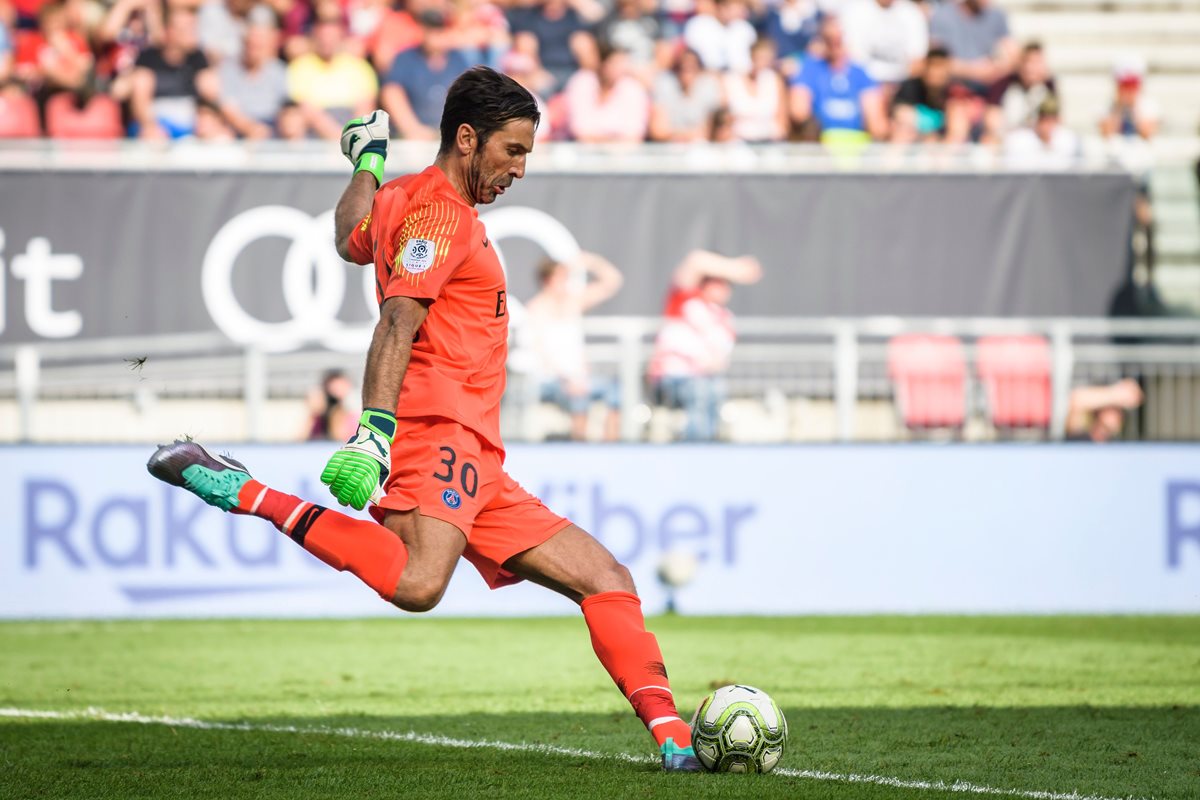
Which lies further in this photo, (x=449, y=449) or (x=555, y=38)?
(x=555, y=38)

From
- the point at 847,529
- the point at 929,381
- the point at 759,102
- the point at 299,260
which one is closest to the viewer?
the point at 847,529

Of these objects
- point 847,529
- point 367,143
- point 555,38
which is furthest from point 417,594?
point 555,38

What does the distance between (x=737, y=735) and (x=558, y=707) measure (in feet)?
7.23

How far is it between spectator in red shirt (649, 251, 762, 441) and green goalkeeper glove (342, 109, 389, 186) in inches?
257

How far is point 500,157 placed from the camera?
5664 millimetres

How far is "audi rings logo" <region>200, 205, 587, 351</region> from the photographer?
14.0 meters

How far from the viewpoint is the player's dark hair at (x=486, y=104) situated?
18.5ft

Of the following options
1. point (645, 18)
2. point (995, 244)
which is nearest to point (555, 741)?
point (995, 244)

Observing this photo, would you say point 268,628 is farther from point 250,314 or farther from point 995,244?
point 995,244

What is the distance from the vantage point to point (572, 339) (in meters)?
12.9

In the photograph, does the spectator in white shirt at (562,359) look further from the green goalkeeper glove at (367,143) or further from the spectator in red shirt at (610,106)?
the green goalkeeper glove at (367,143)

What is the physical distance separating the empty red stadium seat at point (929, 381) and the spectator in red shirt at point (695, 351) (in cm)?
130

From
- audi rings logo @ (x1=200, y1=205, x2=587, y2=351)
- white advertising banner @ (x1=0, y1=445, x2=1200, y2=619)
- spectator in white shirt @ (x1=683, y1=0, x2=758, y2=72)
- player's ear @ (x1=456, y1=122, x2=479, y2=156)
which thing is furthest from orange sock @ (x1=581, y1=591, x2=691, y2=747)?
spectator in white shirt @ (x1=683, y1=0, x2=758, y2=72)

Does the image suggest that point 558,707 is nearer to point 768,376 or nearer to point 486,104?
point 486,104
